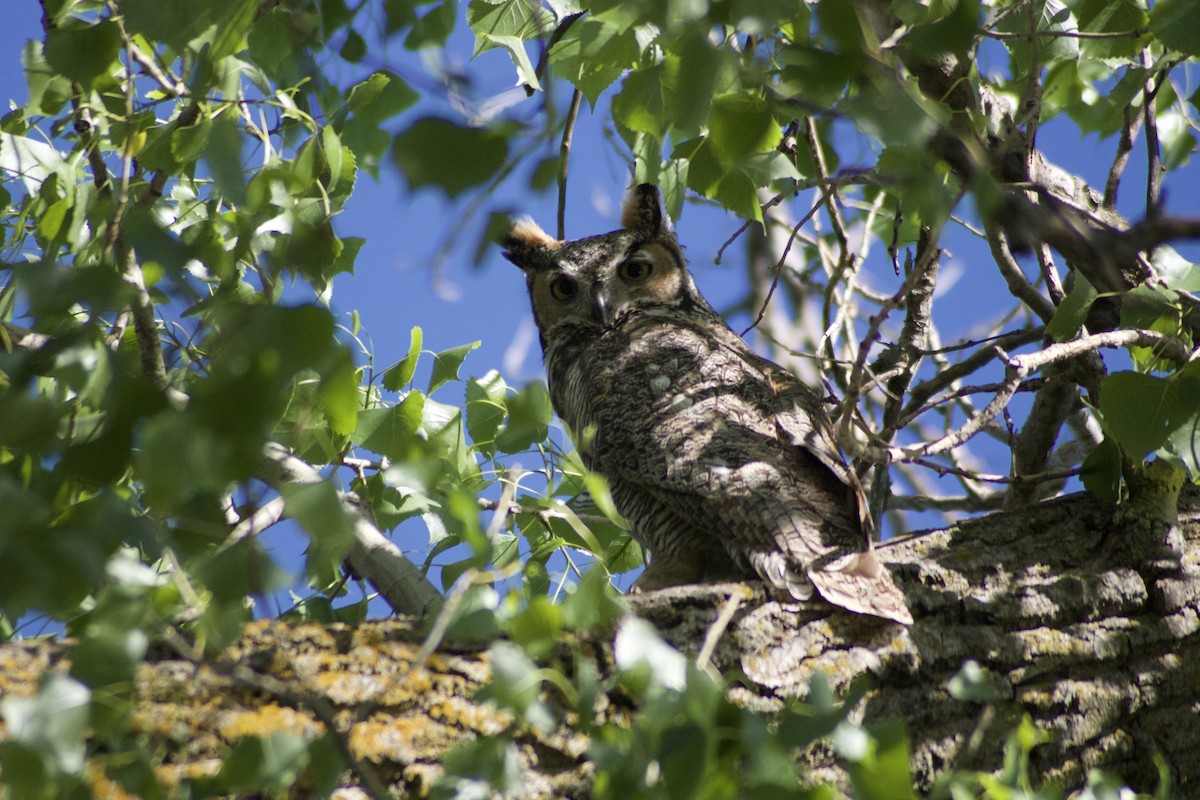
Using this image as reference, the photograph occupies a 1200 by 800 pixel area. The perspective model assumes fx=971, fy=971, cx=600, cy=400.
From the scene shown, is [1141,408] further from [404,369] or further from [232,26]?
[232,26]

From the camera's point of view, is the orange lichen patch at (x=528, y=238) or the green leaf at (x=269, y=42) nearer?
the green leaf at (x=269, y=42)

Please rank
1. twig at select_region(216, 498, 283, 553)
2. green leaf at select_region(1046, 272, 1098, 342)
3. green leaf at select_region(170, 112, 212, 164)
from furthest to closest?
1. green leaf at select_region(1046, 272, 1098, 342)
2. green leaf at select_region(170, 112, 212, 164)
3. twig at select_region(216, 498, 283, 553)

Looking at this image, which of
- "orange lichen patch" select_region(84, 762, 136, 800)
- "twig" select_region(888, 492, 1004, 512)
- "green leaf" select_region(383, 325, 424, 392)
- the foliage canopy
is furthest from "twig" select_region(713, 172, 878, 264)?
"twig" select_region(888, 492, 1004, 512)

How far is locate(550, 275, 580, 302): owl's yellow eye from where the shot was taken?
331 centimetres

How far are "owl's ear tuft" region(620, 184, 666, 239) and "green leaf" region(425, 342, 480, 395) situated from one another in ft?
4.42

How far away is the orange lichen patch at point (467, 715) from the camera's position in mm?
1393

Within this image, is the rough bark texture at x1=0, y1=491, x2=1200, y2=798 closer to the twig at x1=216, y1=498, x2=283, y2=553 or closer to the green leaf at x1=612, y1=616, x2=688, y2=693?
the twig at x1=216, y1=498, x2=283, y2=553

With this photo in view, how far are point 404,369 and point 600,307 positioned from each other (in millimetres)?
1153

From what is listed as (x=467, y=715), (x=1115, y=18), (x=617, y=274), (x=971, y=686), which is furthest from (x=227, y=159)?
(x=617, y=274)

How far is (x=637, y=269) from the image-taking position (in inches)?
131

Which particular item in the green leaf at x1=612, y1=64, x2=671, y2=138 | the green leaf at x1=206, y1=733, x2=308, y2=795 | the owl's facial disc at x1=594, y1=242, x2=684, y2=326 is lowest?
the green leaf at x1=206, y1=733, x2=308, y2=795

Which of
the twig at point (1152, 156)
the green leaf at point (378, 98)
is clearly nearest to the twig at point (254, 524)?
the green leaf at point (378, 98)

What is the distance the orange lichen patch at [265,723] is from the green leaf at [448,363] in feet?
3.53

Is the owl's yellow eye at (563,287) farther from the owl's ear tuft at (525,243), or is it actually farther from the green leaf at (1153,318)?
the green leaf at (1153,318)
